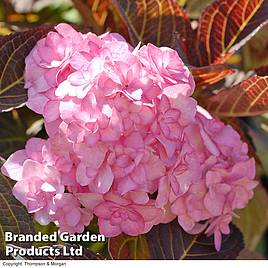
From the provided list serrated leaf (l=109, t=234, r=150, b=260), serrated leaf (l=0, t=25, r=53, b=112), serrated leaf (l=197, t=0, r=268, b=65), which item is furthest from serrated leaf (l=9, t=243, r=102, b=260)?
serrated leaf (l=197, t=0, r=268, b=65)

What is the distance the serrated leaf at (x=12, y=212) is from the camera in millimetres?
780

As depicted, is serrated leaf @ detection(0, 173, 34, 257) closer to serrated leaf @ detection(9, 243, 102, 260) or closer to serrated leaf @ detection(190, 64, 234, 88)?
serrated leaf @ detection(9, 243, 102, 260)

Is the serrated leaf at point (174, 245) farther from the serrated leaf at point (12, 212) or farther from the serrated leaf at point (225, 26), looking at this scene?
the serrated leaf at point (225, 26)

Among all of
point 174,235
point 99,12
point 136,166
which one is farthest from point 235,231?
point 99,12

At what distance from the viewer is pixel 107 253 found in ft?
2.75

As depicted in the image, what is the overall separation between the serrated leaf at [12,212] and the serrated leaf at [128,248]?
9 cm

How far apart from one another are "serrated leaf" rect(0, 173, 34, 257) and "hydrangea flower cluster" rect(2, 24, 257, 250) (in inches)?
0.6

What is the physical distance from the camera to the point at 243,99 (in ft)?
2.78

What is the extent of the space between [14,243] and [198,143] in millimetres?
204

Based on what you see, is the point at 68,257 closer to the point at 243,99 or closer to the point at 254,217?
the point at 243,99

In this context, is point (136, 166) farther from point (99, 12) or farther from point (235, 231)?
point (99, 12)

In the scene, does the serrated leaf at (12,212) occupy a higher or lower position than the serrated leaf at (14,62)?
lower

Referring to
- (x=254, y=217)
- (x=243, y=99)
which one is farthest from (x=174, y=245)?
(x=254, y=217)

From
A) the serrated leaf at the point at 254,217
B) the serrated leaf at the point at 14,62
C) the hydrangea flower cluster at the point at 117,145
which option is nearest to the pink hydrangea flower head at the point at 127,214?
the hydrangea flower cluster at the point at 117,145
